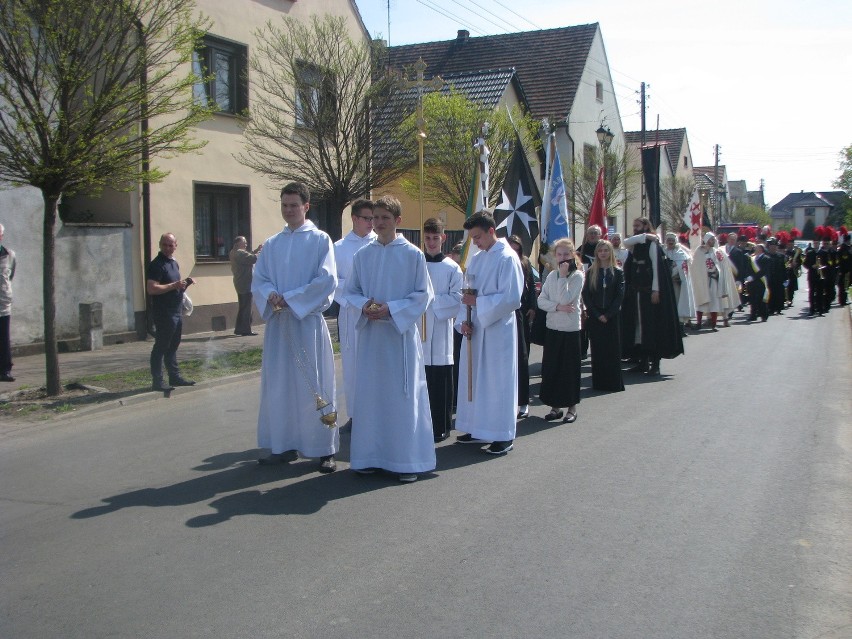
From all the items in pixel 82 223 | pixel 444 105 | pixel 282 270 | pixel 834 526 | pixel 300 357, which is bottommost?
pixel 834 526

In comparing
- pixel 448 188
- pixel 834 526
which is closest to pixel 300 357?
pixel 834 526

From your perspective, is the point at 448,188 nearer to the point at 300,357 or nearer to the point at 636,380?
the point at 636,380

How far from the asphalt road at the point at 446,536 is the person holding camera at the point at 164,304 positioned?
184 centimetres

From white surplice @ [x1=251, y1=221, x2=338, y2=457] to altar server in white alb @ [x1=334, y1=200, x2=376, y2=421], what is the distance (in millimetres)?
768

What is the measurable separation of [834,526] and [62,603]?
4.50m

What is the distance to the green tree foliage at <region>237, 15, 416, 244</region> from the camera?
14.7 m

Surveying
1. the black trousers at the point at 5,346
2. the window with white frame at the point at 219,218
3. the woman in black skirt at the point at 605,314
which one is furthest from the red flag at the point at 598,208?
the black trousers at the point at 5,346

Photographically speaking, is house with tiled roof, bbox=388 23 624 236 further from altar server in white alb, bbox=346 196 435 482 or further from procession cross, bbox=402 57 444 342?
altar server in white alb, bbox=346 196 435 482

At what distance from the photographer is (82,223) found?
14.5 m

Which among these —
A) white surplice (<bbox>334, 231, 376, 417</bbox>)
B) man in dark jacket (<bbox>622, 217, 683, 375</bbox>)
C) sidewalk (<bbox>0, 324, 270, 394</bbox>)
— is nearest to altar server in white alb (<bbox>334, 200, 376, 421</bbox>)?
white surplice (<bbox>334, 231, 376, 417</bbox>)

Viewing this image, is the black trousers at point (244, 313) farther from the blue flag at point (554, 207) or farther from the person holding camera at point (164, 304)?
the blue flag at point (554, 207)

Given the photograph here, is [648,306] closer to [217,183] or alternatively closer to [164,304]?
[164,304]

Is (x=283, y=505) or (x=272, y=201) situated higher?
(x=272, y=201)

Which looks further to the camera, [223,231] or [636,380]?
[223,231]
